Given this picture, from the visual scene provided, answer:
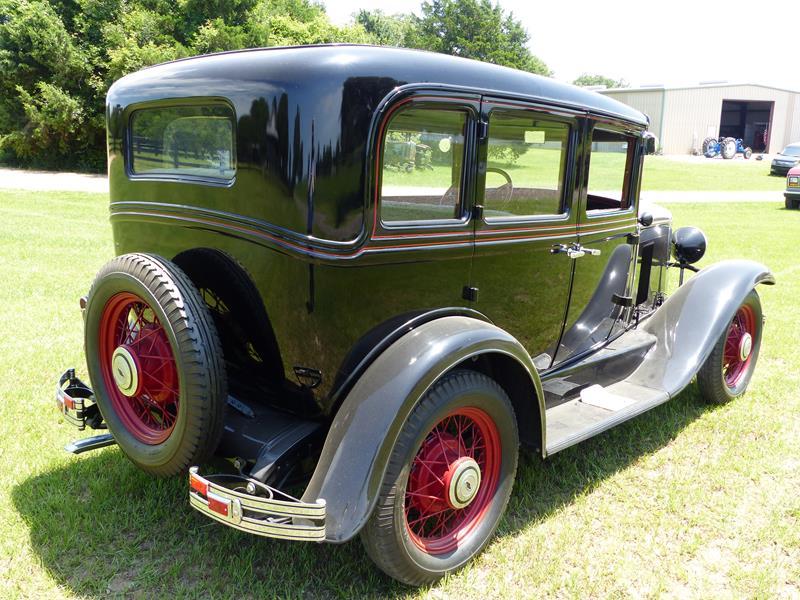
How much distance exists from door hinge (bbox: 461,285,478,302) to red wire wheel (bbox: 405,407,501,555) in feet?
1.56

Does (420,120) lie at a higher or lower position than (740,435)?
higher

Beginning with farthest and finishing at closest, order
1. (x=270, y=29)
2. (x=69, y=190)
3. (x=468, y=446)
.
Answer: (x=270, y=29) < (x=69, y=190) < (x=468, y=446)

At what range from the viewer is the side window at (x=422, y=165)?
2447 millimetres

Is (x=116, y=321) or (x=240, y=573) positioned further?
(x=116, y=321)

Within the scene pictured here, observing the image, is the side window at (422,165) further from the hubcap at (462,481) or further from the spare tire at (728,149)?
the spare tire at (728,149)

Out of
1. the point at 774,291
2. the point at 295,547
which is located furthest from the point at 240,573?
the point at 774,291

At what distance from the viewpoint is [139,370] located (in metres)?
2.52

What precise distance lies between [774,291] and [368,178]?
Result: 6338 millimetres

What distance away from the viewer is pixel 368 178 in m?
2.33

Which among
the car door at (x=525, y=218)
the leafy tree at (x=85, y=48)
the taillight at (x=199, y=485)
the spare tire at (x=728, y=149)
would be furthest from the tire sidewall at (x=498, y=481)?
the spare tire at (x=728, y=149)

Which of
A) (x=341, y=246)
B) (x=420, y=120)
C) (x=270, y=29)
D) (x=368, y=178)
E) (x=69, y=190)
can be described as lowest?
(x=69, y=190)

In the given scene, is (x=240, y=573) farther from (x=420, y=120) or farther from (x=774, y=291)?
(x=774, y=291)

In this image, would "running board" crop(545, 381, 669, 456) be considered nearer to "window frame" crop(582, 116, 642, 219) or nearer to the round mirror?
"window frame" crop(582, 116, 642, 219)

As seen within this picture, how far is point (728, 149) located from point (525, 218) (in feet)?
121
